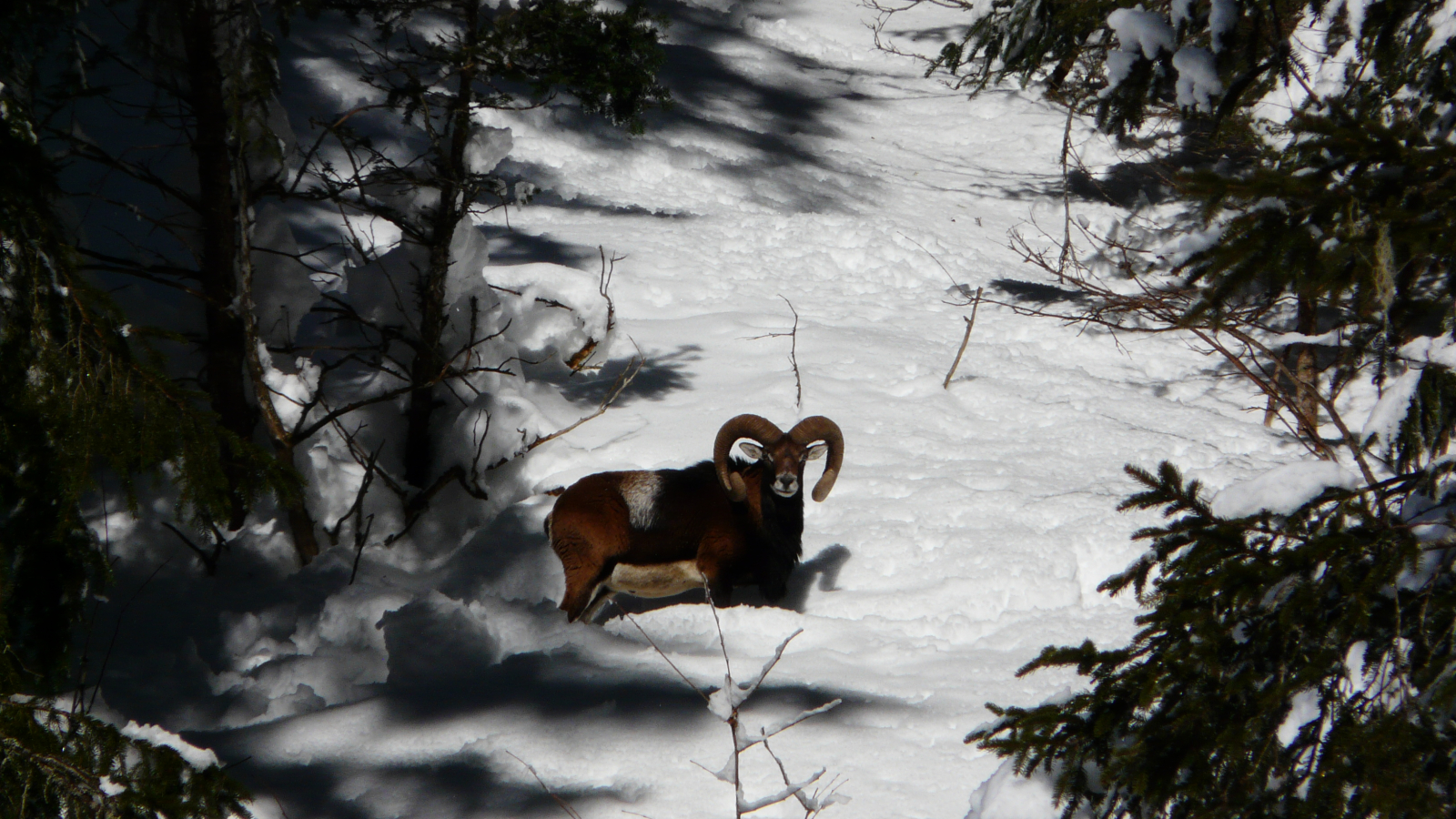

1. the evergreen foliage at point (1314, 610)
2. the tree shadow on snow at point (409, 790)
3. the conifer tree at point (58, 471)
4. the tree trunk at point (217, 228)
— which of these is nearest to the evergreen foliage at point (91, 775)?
the conifer tree at point (58, 471)

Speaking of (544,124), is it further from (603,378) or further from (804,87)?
(603,378)

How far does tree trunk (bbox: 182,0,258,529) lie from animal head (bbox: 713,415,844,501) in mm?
2698

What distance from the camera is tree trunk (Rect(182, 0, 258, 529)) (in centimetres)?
493

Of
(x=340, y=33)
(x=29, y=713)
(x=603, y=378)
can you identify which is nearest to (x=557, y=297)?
(x=603, y=378)

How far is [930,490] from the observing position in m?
6.71

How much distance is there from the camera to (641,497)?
574 cm

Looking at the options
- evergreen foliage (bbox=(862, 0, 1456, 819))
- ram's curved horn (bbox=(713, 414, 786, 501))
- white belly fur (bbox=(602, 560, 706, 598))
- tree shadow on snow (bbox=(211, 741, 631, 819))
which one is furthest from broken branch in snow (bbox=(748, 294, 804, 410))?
evergreen foliage (bbox=(862, 0, 1456, 819))

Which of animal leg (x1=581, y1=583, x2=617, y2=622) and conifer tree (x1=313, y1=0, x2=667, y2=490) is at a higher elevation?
conifer tree (x1=313, y1=0, x2=667, y2=490)

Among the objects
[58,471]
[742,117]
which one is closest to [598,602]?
[58,471]

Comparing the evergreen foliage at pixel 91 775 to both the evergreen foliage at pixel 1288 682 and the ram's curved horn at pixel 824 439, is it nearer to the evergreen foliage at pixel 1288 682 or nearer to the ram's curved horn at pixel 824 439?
the evergreen foliage at pixel 1288 682

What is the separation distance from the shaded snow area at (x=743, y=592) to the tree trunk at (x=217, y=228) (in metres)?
0.54

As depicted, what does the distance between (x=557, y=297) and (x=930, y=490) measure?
13.7ft

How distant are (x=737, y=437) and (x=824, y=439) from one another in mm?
572

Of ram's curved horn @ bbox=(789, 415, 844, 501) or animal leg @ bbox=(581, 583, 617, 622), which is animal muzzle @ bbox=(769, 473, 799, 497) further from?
animal leg @ bbox=(581, 583, 617, 622)
